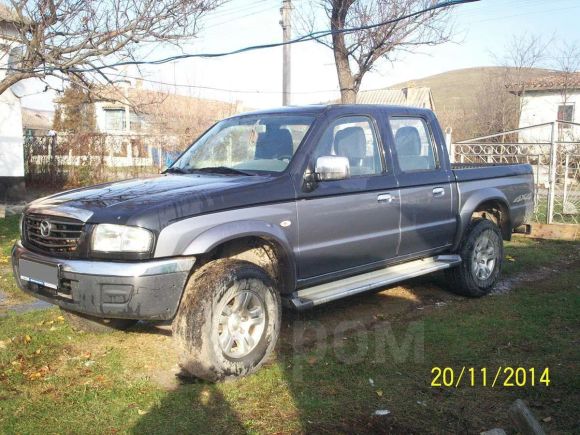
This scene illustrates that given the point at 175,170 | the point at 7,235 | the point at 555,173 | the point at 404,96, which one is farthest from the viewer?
the point at 404,96

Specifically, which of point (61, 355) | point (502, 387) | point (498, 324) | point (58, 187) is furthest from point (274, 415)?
point (58, 187)

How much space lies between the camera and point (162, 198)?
12.4 feet

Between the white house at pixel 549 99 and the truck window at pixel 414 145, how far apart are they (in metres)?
27.1

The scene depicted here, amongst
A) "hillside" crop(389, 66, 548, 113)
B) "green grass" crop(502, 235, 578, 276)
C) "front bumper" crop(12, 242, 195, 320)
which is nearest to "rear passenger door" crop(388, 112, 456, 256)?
"green grass" crop(502, 235, 578, 276)

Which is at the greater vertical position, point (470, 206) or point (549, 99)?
point (549, 99)

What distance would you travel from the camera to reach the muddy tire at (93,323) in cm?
480

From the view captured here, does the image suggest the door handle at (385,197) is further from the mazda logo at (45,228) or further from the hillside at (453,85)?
the hillside at (453,85)

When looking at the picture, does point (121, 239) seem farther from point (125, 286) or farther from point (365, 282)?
point (365, 282)

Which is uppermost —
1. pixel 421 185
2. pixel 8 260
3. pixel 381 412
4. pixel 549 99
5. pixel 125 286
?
pixel 549 99

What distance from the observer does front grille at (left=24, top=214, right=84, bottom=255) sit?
3.74 m

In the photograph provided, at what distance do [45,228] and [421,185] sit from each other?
3.30m

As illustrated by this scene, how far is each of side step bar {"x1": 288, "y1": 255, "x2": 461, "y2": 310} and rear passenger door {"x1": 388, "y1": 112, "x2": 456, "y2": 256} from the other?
15 centimetres

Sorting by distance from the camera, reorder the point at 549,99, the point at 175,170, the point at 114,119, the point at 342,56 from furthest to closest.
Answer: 1. the point at 114,119
2. the point at 549,99
3. the point at 342,56
4. the point at 175,170
